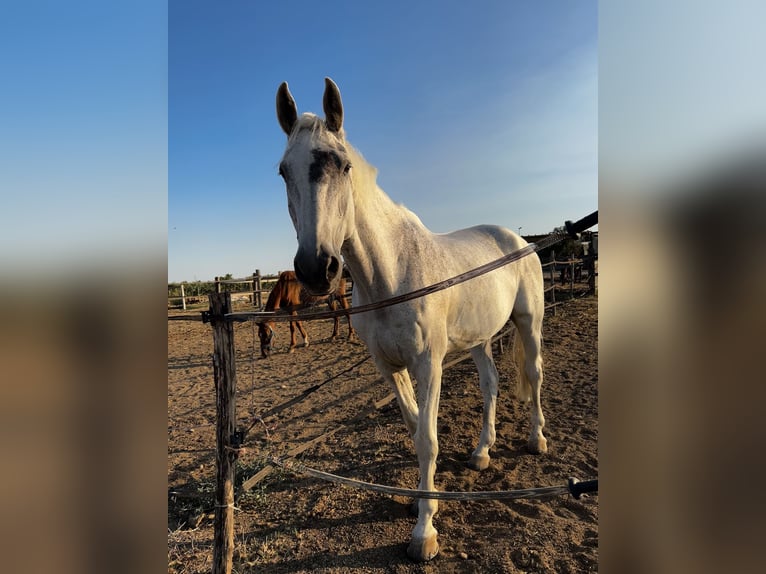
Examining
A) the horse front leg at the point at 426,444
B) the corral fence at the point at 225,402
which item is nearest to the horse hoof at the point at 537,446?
the horse front leg at the point at 426,444

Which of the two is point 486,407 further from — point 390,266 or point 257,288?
point 257,288

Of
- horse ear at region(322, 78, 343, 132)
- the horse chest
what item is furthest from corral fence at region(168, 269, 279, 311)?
horse ear at region(322, 78, 343, 132)

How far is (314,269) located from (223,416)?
0.88 metres

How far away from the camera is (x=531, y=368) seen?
358cm

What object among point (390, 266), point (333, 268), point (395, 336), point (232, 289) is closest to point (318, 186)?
point (333, 268)

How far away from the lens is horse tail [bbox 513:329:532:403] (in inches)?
143

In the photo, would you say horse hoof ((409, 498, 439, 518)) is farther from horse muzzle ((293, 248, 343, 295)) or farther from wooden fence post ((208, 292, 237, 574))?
horse muzzle ((293, 248, 343, 295))

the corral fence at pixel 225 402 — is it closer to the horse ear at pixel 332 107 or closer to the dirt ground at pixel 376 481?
the dirt ground at pixel 376 481

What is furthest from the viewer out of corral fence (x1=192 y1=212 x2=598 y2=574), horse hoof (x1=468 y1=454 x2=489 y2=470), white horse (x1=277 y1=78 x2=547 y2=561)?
horse hoof (x1=468 y1=454 x2=489 y2=470)

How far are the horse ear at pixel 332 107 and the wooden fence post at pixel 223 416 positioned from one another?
99 cm

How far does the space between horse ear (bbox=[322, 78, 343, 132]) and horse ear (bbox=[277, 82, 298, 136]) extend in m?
0.17

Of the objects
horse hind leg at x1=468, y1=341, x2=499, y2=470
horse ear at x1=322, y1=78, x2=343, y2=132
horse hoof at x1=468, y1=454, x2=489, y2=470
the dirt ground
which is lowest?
the dirt ground

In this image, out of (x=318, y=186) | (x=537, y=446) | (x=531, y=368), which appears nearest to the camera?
(x=318, y=186)
